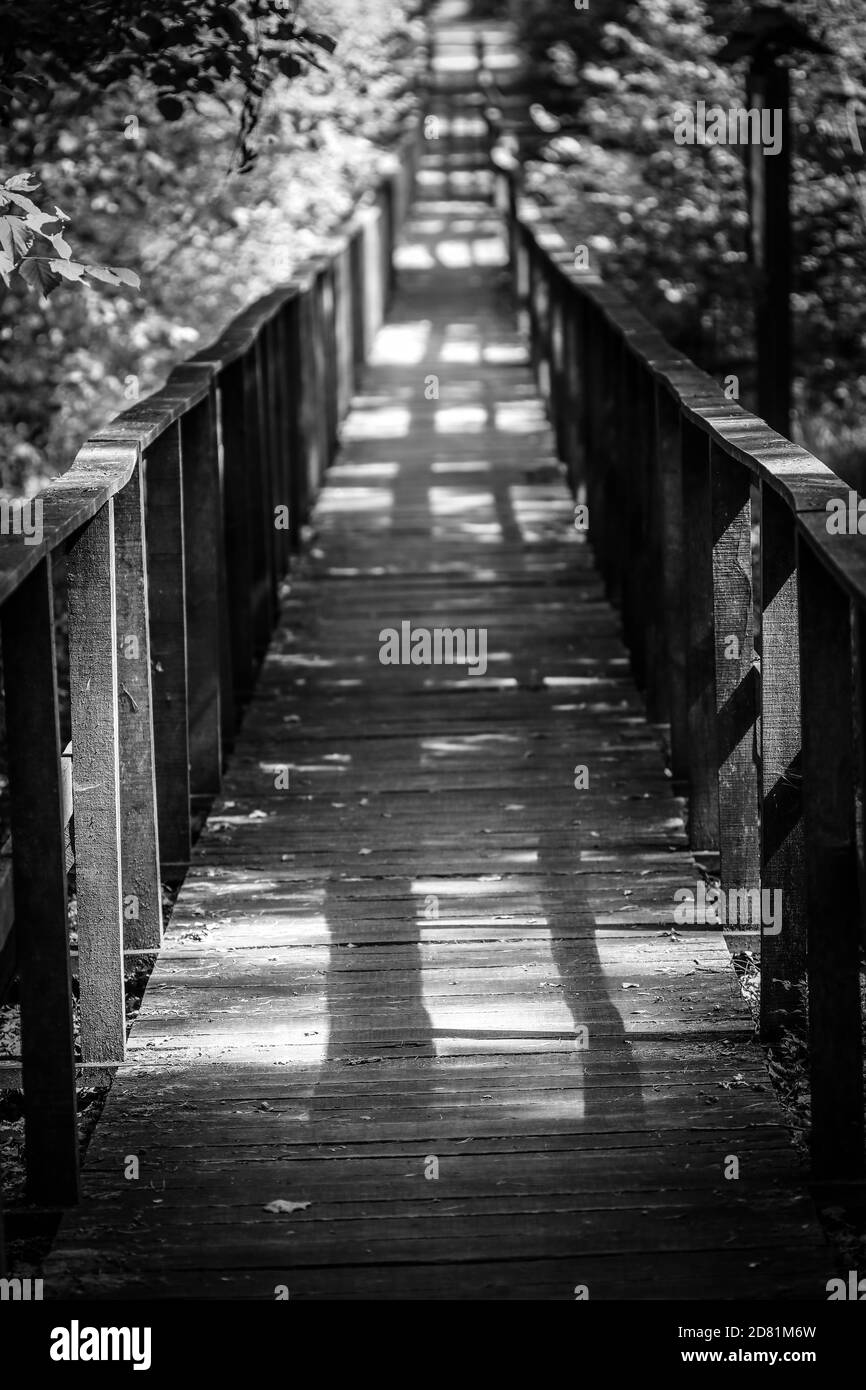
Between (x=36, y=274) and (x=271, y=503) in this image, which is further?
(x=271, y=503)

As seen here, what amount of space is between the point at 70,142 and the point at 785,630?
651cm

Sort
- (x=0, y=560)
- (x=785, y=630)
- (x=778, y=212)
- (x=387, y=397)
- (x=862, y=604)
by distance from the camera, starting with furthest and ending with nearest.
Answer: (x=387, y=397)
(x=778, y=212)
(x=785, y=630)
(x=0, y=560)
(x=862, y=604)

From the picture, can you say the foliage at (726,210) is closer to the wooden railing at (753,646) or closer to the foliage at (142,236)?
the foliage at (142,236)

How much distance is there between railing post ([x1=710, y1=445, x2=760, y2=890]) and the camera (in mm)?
4324

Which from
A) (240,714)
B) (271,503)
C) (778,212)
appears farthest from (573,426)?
(240,714)

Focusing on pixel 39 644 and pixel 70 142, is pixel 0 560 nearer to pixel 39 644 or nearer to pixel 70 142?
pixel 39 644

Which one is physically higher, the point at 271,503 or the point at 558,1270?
the point at 271,503

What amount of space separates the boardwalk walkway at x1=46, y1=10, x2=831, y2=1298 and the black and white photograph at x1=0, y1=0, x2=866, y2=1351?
0.01m

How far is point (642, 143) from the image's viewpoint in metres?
15.1

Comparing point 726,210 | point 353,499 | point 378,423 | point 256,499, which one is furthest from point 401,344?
point 256,499

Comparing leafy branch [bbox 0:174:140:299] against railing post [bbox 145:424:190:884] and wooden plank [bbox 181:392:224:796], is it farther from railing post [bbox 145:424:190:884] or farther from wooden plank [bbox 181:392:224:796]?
wooden plank [bbox 181:392:224:796]

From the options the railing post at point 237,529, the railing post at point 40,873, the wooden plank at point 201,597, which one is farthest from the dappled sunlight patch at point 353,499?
the railing post at point 40,873

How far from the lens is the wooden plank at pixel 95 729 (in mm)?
3691

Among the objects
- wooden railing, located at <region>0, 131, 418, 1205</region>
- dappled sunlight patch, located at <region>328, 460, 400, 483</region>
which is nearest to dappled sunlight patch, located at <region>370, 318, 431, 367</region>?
dappled sunlight patch, located at <region>328, 460, 400, 483</region>
